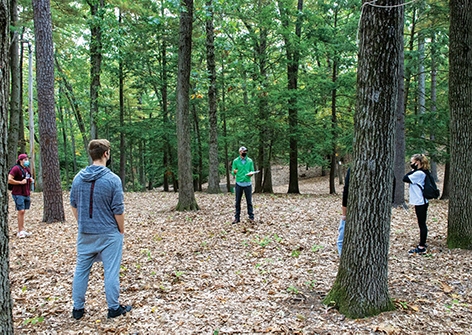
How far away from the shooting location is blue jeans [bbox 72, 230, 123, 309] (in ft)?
10.7

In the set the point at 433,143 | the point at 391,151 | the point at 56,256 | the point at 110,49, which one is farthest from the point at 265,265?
the point at 110,49

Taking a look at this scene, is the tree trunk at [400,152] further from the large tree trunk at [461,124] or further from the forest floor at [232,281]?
the large tree trunk at [461,124]

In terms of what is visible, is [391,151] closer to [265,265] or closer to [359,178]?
[359,178]

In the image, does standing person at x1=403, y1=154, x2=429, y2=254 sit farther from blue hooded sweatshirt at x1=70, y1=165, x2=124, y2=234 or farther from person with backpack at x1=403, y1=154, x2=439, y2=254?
blue hooded sweatshirt at x1=70, y1=165, x2=124, y2=234

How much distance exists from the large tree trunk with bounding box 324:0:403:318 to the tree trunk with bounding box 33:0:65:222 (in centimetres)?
773

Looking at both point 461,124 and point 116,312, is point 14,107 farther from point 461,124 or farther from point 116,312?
point 461,124

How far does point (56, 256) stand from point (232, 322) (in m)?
4.10

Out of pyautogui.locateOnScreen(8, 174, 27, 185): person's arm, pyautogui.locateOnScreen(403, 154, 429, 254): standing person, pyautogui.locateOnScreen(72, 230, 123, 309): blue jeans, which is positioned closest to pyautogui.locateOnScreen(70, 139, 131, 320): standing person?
pyautogui.locateOnScreen(72, 230, 123, 309): blue jeans

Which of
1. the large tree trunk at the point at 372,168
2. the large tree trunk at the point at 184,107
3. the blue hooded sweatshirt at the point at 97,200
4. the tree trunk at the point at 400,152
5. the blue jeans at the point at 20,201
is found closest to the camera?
the large tree trunk at the point at 372,168

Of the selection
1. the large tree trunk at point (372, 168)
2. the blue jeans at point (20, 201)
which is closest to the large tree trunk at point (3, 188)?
the large tree trunk at point (372, 168)

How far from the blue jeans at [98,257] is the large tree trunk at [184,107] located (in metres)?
5.87

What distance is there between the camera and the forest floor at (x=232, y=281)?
3258 millimetres

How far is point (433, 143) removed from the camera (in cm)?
1198

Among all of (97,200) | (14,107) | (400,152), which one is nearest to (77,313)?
(97,200)
